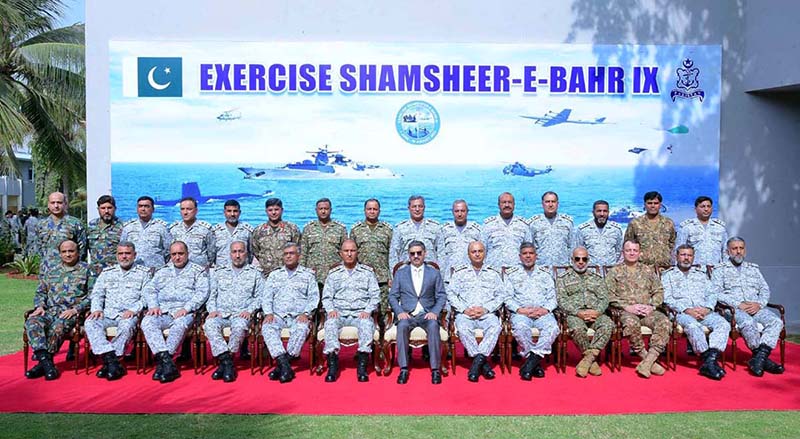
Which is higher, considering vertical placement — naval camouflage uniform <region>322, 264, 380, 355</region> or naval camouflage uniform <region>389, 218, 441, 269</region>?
naval camouflage uniform <region>389, 218, 441, 269</region>

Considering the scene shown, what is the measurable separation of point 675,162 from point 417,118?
3.24 metres

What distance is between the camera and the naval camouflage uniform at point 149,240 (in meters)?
7.01

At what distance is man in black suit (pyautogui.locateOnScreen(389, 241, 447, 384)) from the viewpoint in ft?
20.1

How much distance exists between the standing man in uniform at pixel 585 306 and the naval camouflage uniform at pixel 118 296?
3.73 m

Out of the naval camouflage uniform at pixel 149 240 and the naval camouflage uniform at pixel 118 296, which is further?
the naval camouflage uniform at pixel 149 240

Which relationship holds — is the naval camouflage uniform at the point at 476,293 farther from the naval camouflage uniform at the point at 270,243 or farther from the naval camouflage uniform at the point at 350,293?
the naval camouflage uniform at the point at 270,243

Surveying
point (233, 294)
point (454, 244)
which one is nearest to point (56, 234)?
point (233, 294)

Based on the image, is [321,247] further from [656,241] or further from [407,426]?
[656,241]

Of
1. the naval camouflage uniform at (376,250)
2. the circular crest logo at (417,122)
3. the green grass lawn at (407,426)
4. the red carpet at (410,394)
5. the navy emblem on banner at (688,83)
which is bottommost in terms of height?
the red carpet at (410,394)

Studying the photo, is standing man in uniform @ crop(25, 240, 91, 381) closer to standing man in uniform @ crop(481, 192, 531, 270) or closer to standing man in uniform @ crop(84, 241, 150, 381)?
standing man in uniform @ crop(84, 241, 150, 381)

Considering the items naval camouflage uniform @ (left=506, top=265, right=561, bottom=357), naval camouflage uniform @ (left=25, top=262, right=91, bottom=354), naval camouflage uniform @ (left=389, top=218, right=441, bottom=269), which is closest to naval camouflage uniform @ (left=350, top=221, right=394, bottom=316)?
naval camouflage uniform @ (left=389, top=218, right=441, bottom=269)

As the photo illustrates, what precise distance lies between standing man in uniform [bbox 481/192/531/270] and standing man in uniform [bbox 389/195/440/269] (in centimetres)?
52

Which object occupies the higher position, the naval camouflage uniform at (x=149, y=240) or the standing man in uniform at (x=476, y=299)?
the naval camouflage uniform at (x=149, y=240)

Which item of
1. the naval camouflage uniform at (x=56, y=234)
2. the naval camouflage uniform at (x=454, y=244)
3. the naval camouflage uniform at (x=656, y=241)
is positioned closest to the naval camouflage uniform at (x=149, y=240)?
the naval camouflage uniform at (x=56, y=234)
